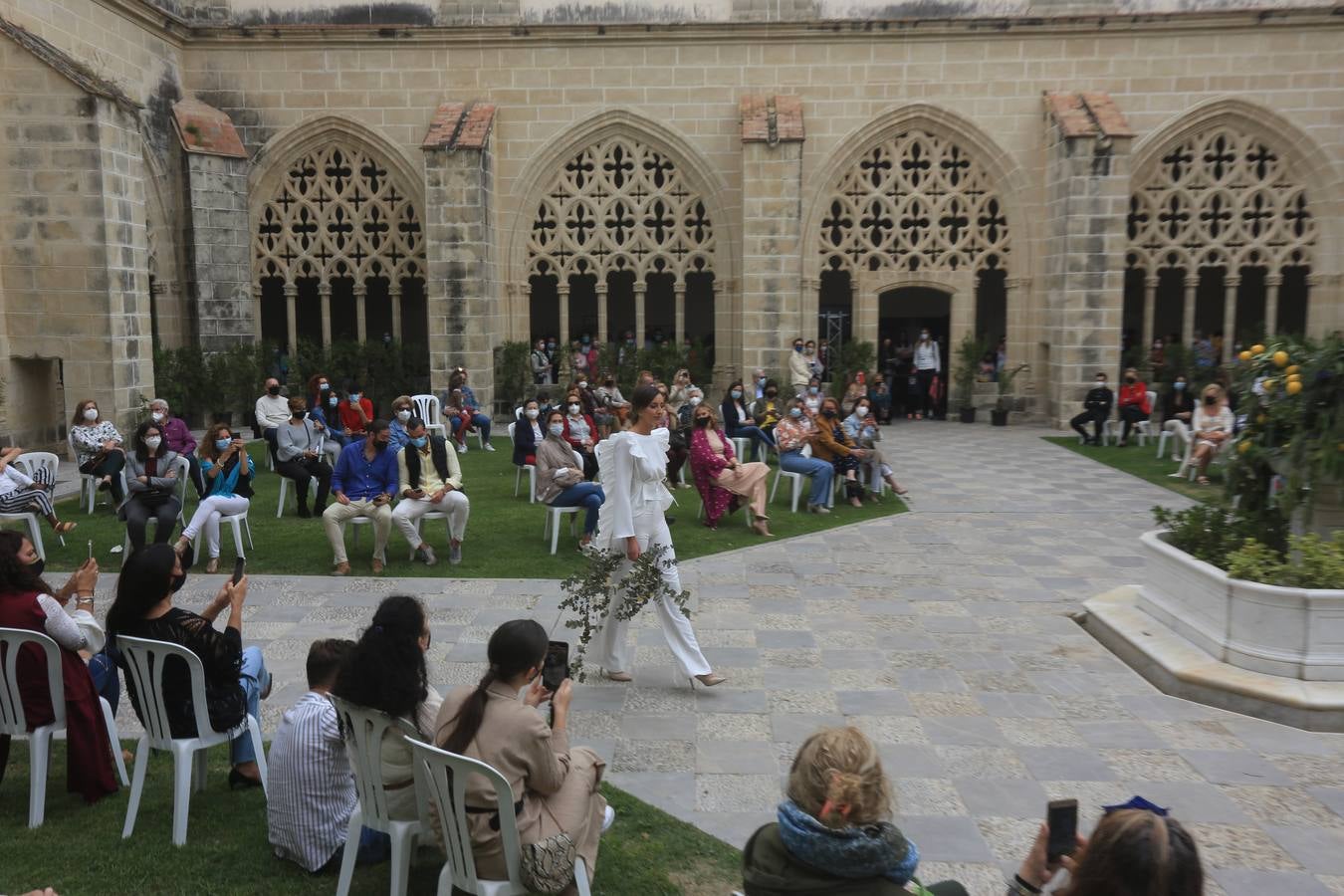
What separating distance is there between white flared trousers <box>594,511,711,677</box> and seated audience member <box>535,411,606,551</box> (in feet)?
10.3

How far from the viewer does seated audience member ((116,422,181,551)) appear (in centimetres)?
883

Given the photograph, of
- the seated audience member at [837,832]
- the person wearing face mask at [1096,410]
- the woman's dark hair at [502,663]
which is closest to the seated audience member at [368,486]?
the woman's dark hair at [502,663]

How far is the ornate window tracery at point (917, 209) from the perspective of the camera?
18.6m

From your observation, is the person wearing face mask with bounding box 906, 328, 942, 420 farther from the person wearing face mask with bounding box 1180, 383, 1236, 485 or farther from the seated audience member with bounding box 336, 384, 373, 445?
the seated audience member with bounding box 336, 384, 373, 445

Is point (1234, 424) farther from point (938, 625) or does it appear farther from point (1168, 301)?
point (1168, 301)

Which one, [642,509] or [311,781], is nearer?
[311,781]

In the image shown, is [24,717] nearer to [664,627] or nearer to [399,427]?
[664,627]

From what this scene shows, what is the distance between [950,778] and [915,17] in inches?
616

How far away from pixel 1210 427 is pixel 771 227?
7.43 metres

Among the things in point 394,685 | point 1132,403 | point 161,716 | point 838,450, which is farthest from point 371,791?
point 1132,403

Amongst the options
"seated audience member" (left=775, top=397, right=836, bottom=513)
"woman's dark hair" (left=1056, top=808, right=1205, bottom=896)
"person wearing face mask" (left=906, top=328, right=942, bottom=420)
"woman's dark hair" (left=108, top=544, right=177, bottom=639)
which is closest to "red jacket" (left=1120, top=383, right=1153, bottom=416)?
"person wearing face mask" (left=906, top=328, right=942, bottom=420)

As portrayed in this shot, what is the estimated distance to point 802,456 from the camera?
38.2 ft

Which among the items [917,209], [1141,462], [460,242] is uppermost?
[917,209]

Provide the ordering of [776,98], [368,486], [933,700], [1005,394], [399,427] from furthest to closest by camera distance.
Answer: [1005,394] → [776,98] → [399,427] → [368,486] → [933,700]
